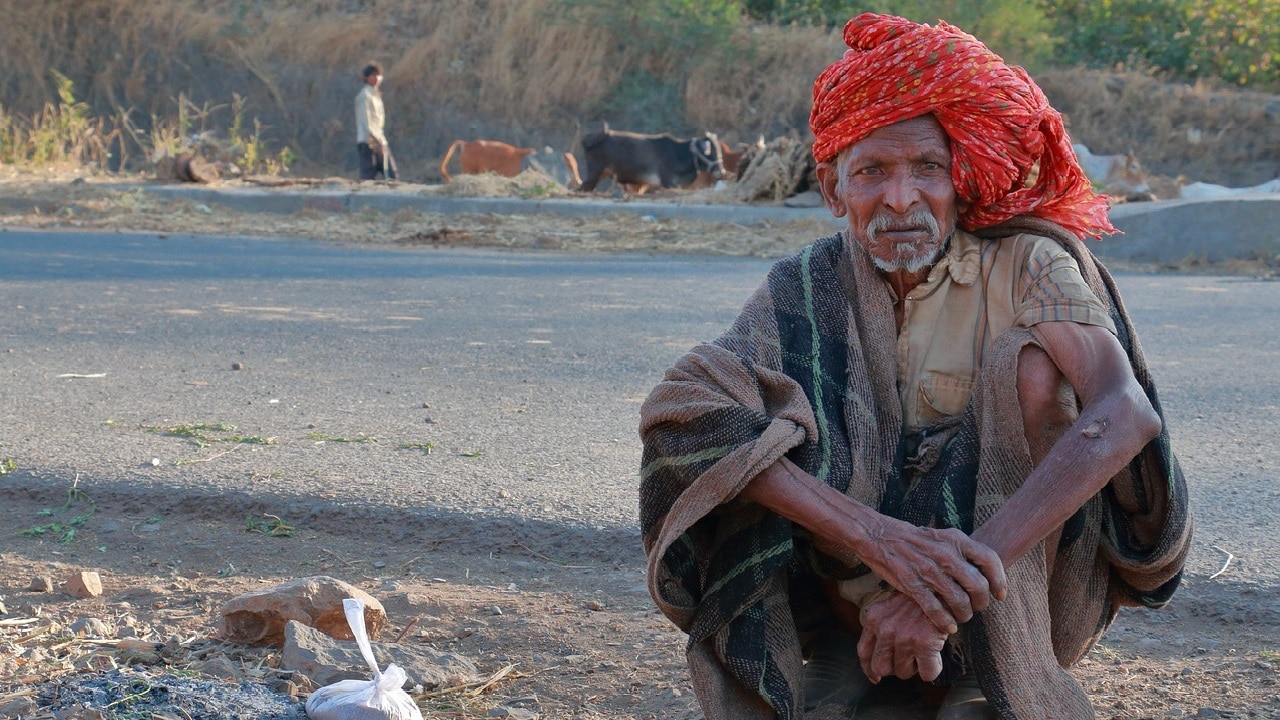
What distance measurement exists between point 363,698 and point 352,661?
33cm

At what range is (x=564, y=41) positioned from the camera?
2419 centimetres

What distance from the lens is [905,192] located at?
2.33 meters

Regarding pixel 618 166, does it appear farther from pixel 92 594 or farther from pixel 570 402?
pixel 92 594

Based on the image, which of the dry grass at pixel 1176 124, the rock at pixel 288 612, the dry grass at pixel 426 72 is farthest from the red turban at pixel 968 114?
the dry grass at pixel 426 72

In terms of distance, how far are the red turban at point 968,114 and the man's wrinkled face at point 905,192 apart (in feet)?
0.07

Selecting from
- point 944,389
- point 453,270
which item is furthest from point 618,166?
point 944,389

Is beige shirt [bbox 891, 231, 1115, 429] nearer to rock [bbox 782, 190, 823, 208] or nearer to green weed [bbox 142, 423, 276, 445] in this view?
green weed [bbox 142, 423, 276, 445]

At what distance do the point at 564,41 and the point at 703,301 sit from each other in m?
17.7

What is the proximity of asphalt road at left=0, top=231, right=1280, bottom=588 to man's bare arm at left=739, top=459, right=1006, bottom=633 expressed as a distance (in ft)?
4.44

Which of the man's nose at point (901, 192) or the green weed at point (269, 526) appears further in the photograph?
the green weed at point (269, 526)

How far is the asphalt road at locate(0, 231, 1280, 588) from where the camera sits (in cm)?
367

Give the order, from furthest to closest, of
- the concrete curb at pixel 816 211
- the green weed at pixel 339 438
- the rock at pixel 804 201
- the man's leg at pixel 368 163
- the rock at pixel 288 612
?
the man's leg at pixel 368 163
the rock at pixel 804 201
the concrete curb at pixel 816 211
the green weed at pixel 339 438
the rock at pixel 288 612

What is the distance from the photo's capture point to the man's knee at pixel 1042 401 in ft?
7.02

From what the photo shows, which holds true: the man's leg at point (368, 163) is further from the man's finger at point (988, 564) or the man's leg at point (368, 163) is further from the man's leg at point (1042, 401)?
the man's finger at point (988, 564)
